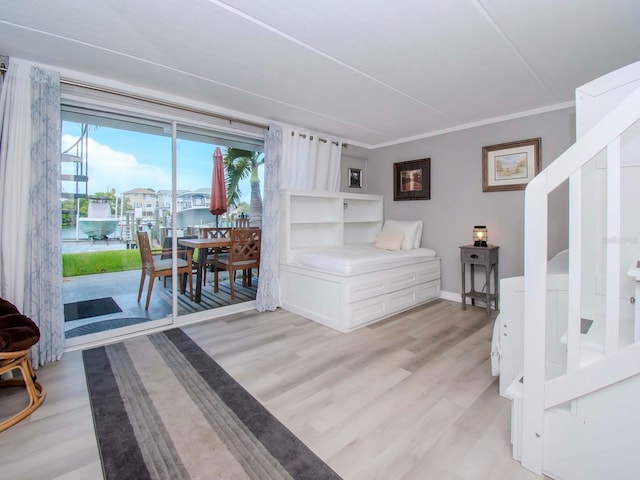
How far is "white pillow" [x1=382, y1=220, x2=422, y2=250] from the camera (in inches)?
162

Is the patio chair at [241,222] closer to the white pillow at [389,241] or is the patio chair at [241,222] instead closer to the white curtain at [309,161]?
the white curtain at [309,161]

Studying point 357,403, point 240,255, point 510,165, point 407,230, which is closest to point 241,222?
point 240,255

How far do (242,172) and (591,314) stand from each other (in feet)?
11.9

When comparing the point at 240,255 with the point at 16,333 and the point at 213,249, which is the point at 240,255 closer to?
the point at 213,249

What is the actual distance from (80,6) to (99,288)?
228 cm

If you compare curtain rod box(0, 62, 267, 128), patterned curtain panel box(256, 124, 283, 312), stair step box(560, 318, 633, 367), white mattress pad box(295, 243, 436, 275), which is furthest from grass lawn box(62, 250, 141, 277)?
stair step box(560, 318, 633, 367)

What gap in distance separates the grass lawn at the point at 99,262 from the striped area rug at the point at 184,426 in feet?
2.69

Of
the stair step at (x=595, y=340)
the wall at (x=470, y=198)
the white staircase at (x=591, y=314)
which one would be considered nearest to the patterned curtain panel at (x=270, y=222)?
the wall at (x=470, y=198)

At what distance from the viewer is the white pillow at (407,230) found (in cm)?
411

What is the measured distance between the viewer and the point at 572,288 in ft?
3.89

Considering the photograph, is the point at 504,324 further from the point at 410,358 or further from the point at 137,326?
the point at 137,326

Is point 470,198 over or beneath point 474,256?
over

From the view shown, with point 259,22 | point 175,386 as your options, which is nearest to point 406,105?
point 259,22

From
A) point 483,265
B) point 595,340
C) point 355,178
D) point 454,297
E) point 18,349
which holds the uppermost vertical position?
point 355,178
